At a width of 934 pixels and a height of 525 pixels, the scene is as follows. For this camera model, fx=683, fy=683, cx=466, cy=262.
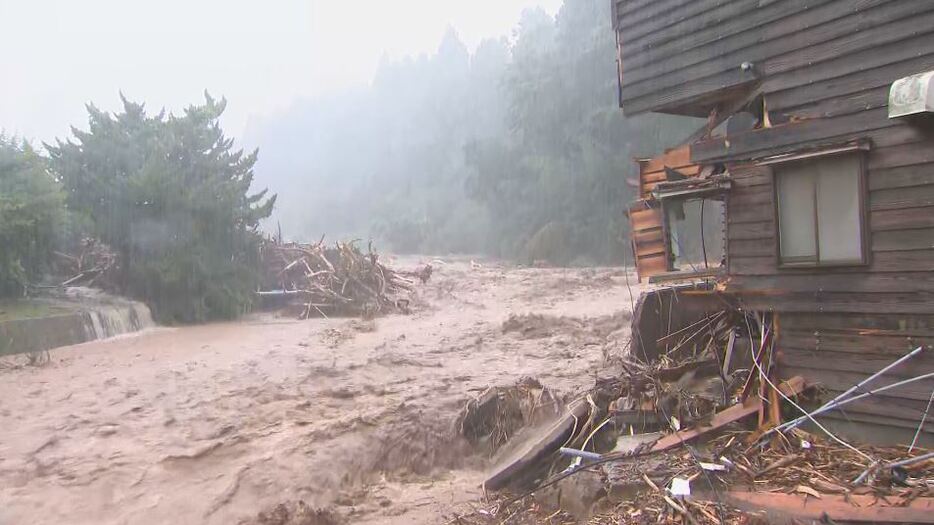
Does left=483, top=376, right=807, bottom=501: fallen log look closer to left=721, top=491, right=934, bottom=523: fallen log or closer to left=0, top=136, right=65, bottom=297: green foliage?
left=721, top=491, right=934, bottom=523: fallen log

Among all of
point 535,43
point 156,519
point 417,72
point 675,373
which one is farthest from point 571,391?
point 417,72

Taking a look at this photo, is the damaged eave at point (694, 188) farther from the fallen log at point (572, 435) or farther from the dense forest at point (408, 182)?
the dense forest at point (408, 182)

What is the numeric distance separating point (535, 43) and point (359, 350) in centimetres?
3355

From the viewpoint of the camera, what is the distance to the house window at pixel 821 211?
5.89m

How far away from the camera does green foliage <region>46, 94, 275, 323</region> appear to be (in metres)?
18.5

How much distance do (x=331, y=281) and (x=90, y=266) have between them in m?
6.92

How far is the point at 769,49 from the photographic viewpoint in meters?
6.76

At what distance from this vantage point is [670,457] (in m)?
5.64

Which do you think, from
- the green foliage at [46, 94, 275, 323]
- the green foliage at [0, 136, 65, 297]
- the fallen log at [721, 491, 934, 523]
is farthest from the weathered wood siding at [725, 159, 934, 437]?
the green foliage at [46, 94, 275, 323]

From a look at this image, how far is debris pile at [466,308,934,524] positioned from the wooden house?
25 cm

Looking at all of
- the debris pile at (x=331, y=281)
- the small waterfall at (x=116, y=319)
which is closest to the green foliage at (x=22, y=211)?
the small waterfall at (x=116, y=319)

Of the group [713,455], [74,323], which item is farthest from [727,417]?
[74,323]

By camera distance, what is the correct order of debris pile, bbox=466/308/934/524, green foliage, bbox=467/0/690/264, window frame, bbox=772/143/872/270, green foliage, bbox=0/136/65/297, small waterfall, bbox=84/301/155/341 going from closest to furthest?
debris pile, bbox=466/308/934/524, window frame, bbox=772/143/872/270, green foliage, bbox=0/136/65/297, small waterfall, bbox=84/301/155/341, green foliage, bbox=467/0/690/264

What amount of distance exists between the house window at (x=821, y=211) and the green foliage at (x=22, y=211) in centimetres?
1459
